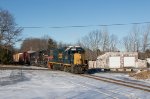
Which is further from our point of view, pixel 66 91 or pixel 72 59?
pixel 72 59

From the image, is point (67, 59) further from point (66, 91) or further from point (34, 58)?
point (34, 58)

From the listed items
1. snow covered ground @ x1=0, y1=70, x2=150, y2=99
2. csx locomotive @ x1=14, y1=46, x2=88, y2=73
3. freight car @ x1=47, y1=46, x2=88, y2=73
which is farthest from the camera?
csx locomotive @ x1=14, y1=46, x2=88, y2=73

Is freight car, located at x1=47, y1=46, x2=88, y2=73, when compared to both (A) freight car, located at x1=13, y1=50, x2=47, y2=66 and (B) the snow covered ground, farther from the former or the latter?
(A) freight car, located at x1=13, y1=50, x2=47, y2=66

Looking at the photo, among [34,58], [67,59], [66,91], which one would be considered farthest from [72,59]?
[34,58]

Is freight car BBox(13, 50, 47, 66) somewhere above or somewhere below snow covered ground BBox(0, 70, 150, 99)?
above

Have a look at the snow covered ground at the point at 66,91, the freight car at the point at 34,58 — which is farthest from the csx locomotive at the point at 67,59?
the snow covered ground at the point at 66,91

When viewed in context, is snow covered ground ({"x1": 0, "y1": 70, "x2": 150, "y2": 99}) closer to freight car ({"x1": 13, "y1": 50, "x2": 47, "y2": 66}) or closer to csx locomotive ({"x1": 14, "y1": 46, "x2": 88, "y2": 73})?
csx locomotive ({"x1": 14, "y1": 46, "x2": 88, "y2": 73})

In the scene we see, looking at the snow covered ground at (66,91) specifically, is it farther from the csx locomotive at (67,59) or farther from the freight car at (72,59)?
the csx locomotive at (67,59)

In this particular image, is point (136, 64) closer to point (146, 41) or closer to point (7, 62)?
point (7, 62)

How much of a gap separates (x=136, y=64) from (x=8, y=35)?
99.8 ft

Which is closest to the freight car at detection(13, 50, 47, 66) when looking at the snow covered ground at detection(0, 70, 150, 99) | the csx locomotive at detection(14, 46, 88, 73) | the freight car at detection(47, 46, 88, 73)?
the csx locomotive at detection(14, 46, 88, 73)

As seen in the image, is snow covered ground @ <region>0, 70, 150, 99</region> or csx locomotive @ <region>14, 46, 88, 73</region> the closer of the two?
snow covered ground @ <region>0, 70, 150, 99</region>

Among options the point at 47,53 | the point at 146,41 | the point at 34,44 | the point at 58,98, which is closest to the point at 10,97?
the point at 58,98

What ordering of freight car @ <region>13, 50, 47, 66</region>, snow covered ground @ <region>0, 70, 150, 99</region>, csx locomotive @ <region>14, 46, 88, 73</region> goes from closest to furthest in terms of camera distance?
1. snow covered ground @ <region>0, 70, 150, 99</region>
2. csx locomotive @ <region>14, 46, 88, 73</region>
3. freight car @ <region>13, 50, 47, 66</region>
